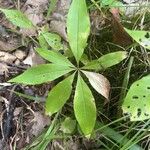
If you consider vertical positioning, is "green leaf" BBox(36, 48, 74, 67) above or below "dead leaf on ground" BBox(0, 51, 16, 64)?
above

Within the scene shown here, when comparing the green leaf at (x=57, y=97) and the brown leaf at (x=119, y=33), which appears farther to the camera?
the brown leaf at (x=119, y=33)

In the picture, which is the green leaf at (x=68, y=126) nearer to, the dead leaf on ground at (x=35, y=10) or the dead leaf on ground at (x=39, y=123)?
the dead leaf on ground at (x=39, y=123)

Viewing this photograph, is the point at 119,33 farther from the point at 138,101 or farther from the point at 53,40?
the point at 138,101

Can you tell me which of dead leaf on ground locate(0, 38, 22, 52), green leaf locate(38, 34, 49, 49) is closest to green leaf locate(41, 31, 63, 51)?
green leaf locate(38, 34, 49, 49)

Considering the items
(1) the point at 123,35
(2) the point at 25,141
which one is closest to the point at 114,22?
(1) the point at 123,35

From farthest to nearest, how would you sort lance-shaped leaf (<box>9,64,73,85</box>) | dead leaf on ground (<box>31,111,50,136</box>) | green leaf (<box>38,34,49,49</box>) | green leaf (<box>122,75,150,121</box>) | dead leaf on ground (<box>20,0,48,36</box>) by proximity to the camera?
dead leaf on ground (<box>20,0,48,36</box>) < green leaf (<box>38,34,49,49</box>) < dead leaf on ground (<box>31,111,50,136</box>) < lance-shaped leaf (<box>9,64,73,85</box>) < green leaf (<box>122,75,150,121</box>)

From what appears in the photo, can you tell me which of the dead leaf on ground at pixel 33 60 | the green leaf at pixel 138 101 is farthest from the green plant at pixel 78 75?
the dead leaf on ground at pixel 33 60

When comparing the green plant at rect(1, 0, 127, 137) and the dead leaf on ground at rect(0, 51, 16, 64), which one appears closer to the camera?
the green plant at rect(1, 0, 127, 137)

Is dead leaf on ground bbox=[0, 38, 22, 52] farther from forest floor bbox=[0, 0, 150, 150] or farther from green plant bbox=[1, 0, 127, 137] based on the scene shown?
green plant bbox=[1, 0, 127, 137]
